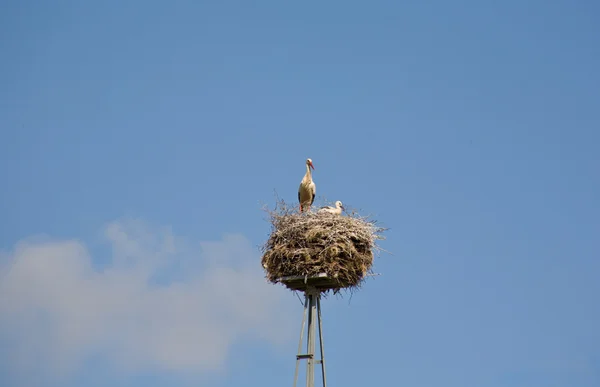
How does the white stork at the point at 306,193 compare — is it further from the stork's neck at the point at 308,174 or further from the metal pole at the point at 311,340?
the metal pole at the point at 311,340

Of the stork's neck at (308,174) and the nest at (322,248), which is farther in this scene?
the stork's neck at (308,174)

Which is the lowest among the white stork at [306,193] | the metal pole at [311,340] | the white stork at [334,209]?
the metal pole at [311,340]

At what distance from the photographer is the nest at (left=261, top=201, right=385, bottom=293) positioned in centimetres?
2122

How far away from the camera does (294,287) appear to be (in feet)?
71.9

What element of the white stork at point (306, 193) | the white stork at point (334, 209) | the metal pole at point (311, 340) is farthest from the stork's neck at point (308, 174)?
the metal pole at point (311, 340)

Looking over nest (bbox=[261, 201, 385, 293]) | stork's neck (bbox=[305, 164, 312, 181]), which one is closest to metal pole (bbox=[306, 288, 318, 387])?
nest (bbox=[261, 201, 385, 293])

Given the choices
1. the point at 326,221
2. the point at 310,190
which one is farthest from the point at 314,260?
the point at 310,190

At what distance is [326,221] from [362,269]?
1.10m

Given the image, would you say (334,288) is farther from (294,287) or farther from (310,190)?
(310,190)

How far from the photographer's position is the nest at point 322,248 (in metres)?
21.2

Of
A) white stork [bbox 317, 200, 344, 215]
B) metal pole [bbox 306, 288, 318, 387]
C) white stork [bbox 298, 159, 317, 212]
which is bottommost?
metal pole [bbox 306, 288, 318, 387]

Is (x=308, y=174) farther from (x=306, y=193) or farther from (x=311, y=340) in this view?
(x=311, y=340)

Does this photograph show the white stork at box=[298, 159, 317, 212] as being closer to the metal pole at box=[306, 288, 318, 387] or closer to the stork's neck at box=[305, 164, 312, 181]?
the stork's neck at box=[305, 164, 312, 181]

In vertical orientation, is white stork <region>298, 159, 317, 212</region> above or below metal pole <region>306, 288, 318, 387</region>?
above
